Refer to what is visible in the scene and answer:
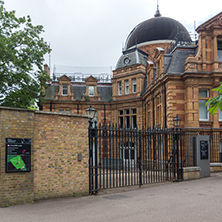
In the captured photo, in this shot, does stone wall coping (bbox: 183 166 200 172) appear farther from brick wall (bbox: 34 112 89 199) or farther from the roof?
the roof

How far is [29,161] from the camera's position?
927 centimetres

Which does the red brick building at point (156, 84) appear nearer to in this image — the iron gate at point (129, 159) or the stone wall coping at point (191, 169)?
the stone wall coping at point (191, 169)

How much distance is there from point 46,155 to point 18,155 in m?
1.06

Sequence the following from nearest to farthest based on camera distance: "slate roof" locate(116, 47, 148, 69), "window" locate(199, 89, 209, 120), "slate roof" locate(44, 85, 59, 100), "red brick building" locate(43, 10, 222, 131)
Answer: "red brick building" locate(43, 10, 222, 131), "window" locate(199, 89, 209, 120), "slate roof" locate(116, 47, 148, 69), "slate roof" locate(44, 85, 59, 100)

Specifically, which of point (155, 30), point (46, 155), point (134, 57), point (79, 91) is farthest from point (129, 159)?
point (155, 30)

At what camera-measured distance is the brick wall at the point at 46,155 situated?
8.86 meters

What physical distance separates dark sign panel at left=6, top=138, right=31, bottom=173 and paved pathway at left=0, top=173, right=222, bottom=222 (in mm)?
1224

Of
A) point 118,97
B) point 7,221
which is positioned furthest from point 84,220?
point 118,97

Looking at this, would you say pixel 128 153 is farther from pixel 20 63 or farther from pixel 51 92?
pixel 51 92

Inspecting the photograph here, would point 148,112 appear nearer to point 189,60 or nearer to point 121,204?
point 189,60

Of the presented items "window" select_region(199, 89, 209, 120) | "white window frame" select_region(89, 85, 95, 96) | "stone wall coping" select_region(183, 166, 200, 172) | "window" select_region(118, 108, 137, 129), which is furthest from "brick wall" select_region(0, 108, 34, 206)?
"white window frame" select_region(89, 85, 95, 96)

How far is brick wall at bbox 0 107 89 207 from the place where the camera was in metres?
8.86

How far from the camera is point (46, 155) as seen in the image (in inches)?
386

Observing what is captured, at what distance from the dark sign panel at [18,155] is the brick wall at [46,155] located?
0.14 metres
